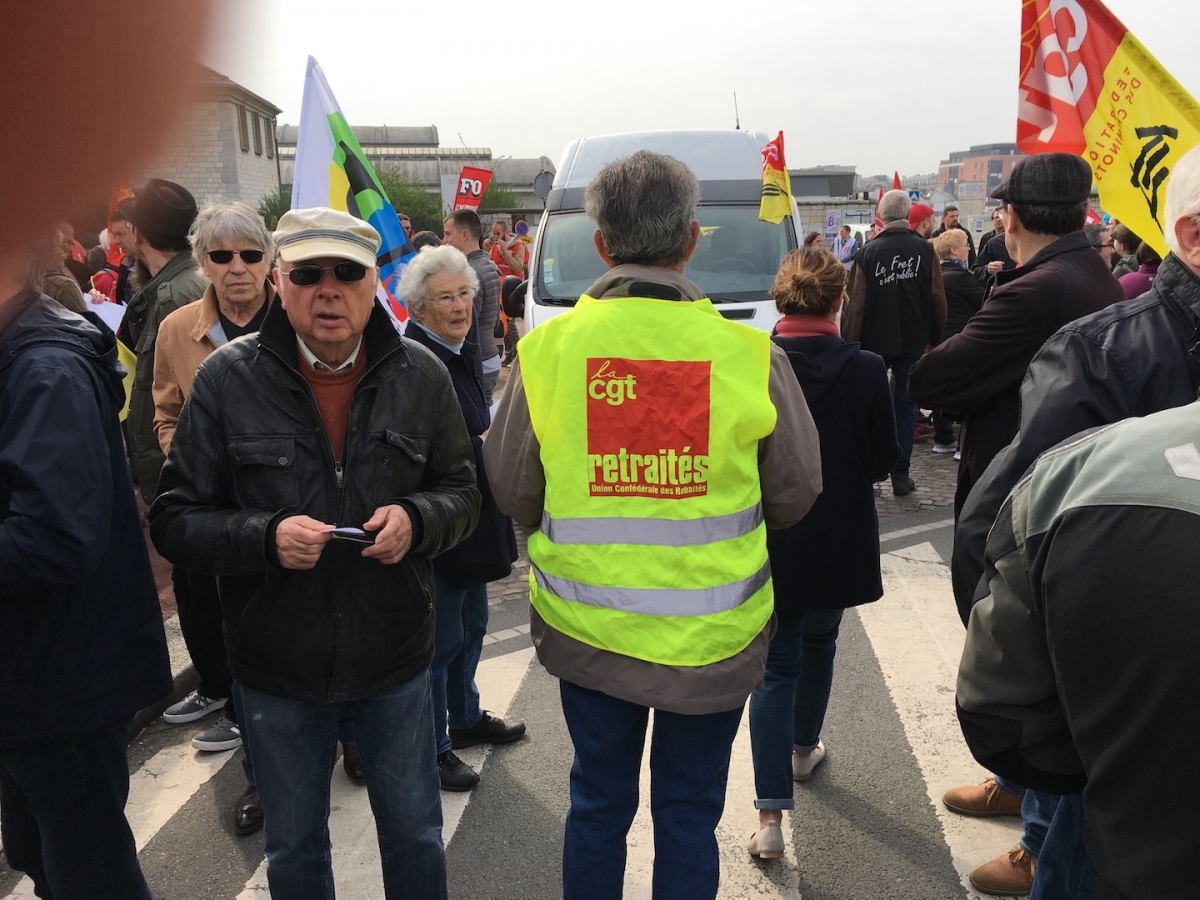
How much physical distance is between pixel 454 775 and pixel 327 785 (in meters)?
1.16

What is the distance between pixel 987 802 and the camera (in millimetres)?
3430

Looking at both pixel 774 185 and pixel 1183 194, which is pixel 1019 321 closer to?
pixel 1183 194

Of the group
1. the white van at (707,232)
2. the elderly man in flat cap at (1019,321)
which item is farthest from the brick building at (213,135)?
the white van at (707,232)

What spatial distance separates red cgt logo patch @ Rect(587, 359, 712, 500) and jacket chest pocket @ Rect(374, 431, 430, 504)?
0.52 m

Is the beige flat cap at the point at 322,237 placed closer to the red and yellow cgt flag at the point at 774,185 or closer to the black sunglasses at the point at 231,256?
the black sunglasses at the point at 231,256

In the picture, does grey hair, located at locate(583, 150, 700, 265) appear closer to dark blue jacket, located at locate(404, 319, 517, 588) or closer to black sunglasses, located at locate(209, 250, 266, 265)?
dark blue jacket, located at locate(404, 319, 517, 588)

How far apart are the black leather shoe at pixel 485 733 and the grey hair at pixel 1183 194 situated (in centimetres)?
295

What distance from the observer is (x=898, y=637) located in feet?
16.4

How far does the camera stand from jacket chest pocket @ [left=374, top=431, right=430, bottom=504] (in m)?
2.47

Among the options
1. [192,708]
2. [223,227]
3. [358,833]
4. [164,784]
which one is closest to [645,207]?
[223,227]

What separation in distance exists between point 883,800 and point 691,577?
69.2 inches

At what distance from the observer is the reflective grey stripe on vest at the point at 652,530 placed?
2.29m

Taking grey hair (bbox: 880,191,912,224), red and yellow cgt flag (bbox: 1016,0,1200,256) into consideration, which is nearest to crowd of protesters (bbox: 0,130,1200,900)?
red and yellow cgt flag (bbox: 1016,0,1200,256)

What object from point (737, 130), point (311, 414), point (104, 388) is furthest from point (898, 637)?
point (737, 130)
